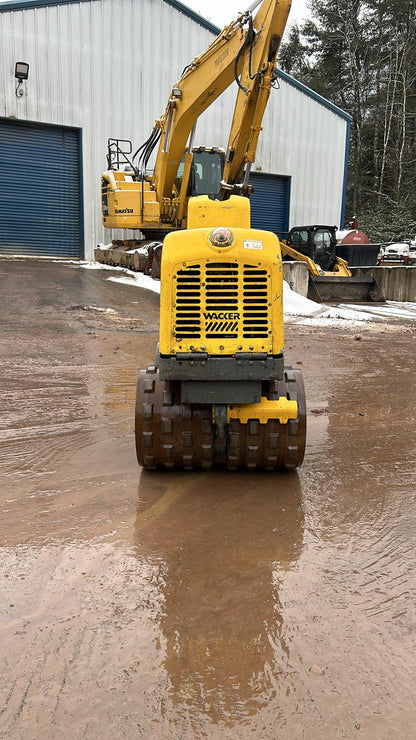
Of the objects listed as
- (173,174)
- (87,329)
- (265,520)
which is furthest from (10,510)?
(173,174)

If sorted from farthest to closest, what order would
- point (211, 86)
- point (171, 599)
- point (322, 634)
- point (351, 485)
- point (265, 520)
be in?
1. point (211, 86)
2. point (351, 485)
3. point (265, 520)
4. point (171, 599)
5. point (322, 634)

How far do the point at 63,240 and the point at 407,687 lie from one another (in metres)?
18.1

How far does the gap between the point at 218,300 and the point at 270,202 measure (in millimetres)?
19931

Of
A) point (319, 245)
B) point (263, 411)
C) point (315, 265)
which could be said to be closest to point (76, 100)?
point (319, 245)

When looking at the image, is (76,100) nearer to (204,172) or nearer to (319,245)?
(204,172)

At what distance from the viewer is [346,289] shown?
15469 mm

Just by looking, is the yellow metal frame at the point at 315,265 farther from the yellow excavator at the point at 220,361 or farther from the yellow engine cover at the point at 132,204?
the yellow excavator at the point at 220,361

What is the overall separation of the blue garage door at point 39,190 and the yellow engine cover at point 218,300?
15849 mm

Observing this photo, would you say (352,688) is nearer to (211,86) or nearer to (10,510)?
(10,510)

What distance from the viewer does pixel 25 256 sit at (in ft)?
58.4

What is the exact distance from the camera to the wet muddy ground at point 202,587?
1.78 m

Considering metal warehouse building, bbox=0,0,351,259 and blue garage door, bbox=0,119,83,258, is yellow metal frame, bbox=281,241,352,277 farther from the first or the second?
blue garage door, bbox=0,119,83,258

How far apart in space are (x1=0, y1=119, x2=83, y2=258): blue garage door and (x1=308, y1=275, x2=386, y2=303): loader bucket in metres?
8.17

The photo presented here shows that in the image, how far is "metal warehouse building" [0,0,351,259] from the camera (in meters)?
16.7
